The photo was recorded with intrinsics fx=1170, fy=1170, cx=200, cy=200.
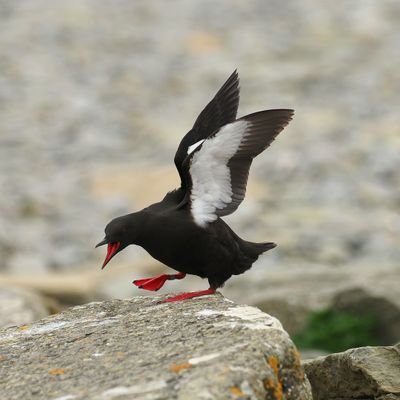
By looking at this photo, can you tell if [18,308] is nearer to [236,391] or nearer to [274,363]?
[274,363]

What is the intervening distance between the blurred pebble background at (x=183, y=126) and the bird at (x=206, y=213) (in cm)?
321

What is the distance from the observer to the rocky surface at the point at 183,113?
51.0 ft

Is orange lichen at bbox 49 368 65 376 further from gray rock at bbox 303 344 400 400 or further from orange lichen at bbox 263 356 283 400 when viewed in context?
gray rock at bbox 303 344 400 400

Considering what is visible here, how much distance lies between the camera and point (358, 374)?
588cm

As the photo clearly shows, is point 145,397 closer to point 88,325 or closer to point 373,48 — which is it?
point 88,325

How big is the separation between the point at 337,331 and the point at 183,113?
1337 centimetres

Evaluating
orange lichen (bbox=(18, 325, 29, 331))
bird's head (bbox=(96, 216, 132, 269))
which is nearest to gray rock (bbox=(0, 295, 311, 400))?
orange lichen (bbox=(18, 325, 29, 331))

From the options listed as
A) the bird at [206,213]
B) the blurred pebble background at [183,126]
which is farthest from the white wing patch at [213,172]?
the blurred pebble background at [183,126]

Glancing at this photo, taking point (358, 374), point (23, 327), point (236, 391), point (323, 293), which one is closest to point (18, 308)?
point (23, 327)

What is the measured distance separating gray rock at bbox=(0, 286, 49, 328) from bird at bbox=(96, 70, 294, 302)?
2.10 m

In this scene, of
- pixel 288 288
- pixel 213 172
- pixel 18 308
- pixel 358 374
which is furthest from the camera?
pixel 288 288

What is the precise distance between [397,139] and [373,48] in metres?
7.04

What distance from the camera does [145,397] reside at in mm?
4504

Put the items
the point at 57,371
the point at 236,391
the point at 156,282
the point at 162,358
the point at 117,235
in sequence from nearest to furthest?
1. the point at 236,391
2. the point at 162,358
3. the point at 57,371
4. the point at 117,235
5. the point at 156,282
